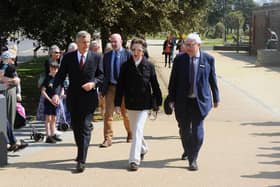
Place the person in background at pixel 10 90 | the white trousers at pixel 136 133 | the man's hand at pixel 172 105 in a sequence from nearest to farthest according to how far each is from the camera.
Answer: the white trousers at pixel 136 133, the man's hand at pixel 172 105, the person in background at pixel 10 90

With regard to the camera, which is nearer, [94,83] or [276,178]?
[276,178]

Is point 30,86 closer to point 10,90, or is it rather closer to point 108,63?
point 108,63

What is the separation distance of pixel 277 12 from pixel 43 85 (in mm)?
31534

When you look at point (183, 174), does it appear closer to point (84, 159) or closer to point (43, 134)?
point (84, 159)

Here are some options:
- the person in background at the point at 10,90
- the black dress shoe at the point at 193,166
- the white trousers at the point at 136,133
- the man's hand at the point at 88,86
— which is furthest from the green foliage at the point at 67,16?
the black dress shoe at the point at 193,166

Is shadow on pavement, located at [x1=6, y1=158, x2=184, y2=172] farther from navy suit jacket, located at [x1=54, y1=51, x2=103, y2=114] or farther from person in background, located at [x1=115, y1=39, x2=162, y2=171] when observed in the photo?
navy suit jacket, located at [x1=54, y1=51, x2=103, y2=114]

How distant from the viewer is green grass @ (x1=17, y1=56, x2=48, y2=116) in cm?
1540

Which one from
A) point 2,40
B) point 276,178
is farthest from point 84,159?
point 2,40

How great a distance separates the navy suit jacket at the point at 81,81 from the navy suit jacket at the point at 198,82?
1.06 metres

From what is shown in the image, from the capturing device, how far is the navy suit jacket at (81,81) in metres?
7.70

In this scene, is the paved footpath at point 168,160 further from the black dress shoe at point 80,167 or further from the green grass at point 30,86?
the green grass at point 30,86

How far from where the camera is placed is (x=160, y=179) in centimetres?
708

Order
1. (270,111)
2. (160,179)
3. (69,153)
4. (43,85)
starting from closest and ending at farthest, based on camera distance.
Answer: (160,179) < (69,153) < (43,85) < (270,111)

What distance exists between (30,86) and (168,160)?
12998 mm
